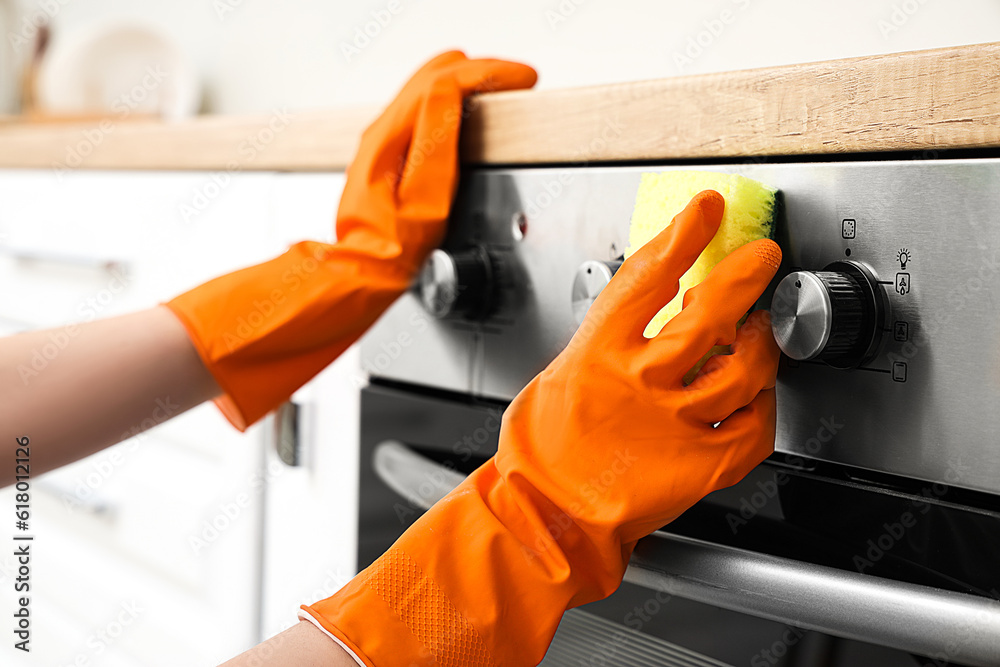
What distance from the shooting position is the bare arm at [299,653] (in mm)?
370

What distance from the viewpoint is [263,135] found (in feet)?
2.41

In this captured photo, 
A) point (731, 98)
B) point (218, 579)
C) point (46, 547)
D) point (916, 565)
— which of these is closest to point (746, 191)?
point (731, 98)

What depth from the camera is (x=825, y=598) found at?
0.38m

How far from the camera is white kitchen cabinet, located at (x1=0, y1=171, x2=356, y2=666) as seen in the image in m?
0.74

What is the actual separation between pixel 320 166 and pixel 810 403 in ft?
1.53

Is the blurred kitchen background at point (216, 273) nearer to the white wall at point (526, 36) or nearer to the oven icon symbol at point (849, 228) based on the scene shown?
the white wall at point (526, 36)

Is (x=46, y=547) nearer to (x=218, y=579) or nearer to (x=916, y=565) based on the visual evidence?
(x=218, y=579)

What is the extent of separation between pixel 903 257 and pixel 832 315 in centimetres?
5
